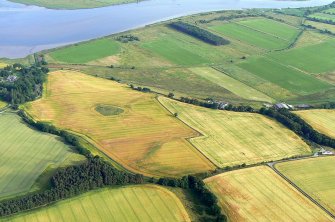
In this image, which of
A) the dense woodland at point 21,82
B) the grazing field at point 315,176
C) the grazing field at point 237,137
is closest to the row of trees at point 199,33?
the grazing field at point 237,137

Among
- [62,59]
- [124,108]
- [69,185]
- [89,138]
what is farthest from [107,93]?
[69,185]

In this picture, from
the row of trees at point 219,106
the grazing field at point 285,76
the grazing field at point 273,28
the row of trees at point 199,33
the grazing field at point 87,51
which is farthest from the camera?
the grazing field at point 273,28

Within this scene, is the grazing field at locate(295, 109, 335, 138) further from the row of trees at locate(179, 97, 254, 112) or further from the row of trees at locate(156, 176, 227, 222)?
the row of trees at locate(156, 176, 227, 222)

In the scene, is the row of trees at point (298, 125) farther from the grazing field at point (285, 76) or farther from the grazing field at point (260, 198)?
the grazing field at point (285, 76)

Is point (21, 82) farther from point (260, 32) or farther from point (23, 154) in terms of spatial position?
point (260, 32)

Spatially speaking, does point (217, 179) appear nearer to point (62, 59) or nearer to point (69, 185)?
point (69, 185)

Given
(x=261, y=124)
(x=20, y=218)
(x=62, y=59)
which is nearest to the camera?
(x=20, y=218)
